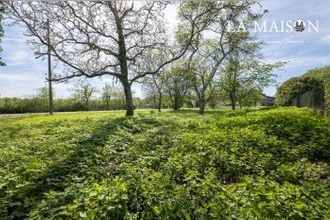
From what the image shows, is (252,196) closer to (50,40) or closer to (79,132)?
(79,132)

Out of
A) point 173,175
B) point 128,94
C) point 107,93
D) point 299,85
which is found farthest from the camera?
point 107,93

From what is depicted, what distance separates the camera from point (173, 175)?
5.66m

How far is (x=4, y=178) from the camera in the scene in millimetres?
5219

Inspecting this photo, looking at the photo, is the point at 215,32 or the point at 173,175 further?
the point at 215,32

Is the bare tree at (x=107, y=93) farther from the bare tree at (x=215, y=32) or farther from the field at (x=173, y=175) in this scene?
the field at (x=173, y=175)

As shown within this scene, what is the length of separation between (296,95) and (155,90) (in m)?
17.6

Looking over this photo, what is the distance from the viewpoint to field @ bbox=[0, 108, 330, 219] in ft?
12.9

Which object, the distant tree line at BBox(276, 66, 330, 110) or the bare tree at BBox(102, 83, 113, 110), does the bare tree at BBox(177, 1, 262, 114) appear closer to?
the distant tree line at BBox(276, 66, 330, 110)

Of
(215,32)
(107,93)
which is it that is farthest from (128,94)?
(107,93)

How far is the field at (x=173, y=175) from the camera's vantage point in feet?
12.9

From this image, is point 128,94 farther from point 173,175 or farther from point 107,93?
point 107,93

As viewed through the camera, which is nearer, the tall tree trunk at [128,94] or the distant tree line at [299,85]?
the tall tree trunk at [128,94]

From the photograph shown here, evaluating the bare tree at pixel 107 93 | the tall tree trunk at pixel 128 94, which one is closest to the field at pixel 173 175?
the tall tree trunk at pixel 128 94

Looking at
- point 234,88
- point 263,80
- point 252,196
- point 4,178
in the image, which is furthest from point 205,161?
point 263,80
